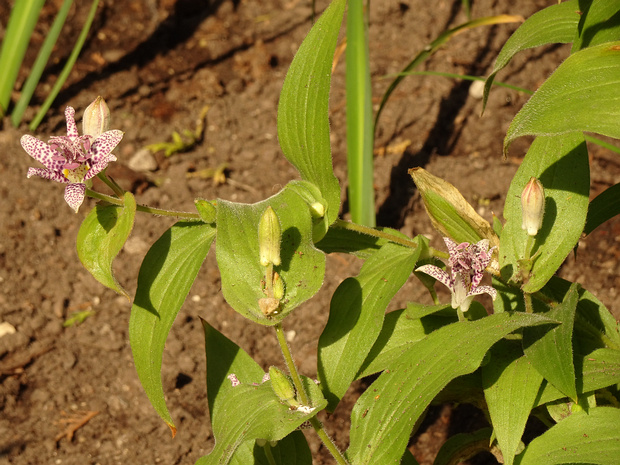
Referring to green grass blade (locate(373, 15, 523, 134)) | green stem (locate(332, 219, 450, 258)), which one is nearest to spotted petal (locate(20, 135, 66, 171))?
green stem (locate(332, 219, 450, 258))

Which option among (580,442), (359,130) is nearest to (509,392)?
(580,442)

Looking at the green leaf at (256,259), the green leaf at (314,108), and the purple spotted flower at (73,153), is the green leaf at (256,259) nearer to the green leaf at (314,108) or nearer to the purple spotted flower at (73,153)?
the green leaf at (314,108)

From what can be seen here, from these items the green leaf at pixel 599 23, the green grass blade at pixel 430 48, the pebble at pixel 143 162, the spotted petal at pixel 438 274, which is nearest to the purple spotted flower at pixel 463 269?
the spotted petal at pixel 438 274

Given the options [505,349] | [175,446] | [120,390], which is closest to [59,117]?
[120,390]

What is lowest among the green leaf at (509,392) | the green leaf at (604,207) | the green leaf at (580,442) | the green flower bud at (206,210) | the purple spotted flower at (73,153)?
the green leaf at (580,442)

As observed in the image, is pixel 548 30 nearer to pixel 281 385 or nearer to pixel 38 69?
pixel 281 385
